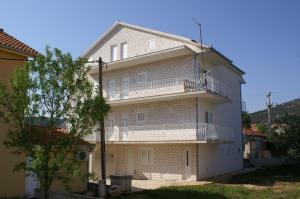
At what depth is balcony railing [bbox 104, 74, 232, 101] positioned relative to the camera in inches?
1014

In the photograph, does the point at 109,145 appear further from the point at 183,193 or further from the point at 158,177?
the point at 183,193

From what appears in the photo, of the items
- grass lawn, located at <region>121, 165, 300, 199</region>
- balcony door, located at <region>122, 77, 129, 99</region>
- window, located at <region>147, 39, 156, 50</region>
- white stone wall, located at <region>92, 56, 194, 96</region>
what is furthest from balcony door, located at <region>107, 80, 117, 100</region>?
grass lawn, located at <region>121, 165, 300, 199</region>

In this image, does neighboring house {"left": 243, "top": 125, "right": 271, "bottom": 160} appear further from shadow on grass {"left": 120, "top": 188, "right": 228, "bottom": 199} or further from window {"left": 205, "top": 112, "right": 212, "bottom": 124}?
shadow on grass {"left": 120, "top": 188, "right": 228, "bottom": 199}

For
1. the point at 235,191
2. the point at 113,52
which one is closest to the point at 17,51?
the point at 235,191

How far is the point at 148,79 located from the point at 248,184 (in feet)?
36.3

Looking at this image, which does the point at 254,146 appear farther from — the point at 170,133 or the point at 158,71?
the point at 170,133

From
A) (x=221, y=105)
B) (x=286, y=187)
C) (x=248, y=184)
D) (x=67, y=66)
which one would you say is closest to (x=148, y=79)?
(x=221, y=105)

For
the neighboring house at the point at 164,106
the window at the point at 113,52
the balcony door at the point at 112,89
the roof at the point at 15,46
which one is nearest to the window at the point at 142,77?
the neighboring house at the point at 164,106

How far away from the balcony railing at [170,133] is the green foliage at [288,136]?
442 cm

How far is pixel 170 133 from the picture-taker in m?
26.5

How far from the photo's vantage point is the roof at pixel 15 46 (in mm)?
16631

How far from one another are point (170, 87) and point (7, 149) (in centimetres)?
1341

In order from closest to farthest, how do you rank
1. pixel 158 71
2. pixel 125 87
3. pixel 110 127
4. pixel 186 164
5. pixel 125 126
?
pixel 186 164 < pixel 158 71 < pixel 125 126 < pixel 125 87 < pixel 110 127

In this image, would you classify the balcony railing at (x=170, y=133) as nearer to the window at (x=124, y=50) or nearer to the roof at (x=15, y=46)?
the window at (x=124, y=50)
